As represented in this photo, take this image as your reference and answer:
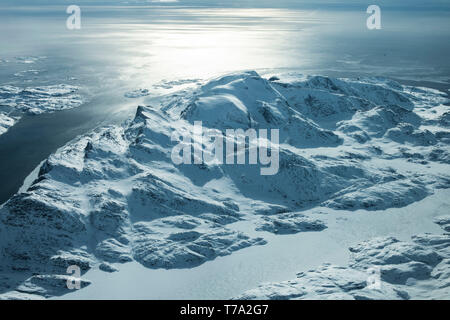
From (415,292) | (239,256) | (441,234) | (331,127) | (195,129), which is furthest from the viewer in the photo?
(331,127)

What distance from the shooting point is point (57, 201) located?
102m

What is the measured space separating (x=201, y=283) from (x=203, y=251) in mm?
10840

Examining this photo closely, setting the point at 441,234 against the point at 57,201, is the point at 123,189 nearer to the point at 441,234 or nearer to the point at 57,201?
the point at 57,201

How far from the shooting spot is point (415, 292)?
82.8 meters

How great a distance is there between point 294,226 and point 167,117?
223ft

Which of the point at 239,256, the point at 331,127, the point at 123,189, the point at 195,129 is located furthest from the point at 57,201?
the point at 331,127

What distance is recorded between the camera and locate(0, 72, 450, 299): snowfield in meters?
89.1

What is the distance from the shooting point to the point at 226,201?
11969cm

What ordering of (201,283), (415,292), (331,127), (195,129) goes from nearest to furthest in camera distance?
(415,292)
(201,283)
(195,129)
(331,127)

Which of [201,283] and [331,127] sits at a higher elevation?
[331,127]

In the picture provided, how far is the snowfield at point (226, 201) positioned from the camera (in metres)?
89.1
